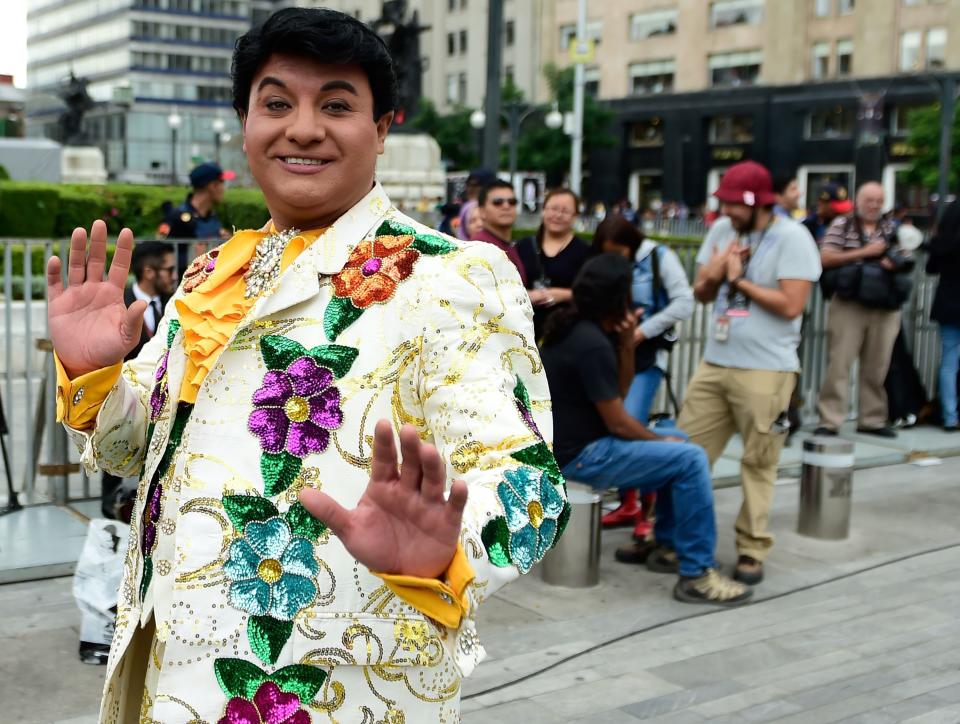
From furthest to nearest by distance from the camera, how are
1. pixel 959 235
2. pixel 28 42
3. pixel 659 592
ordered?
1. pixel 28 42
2. pixel 959 235
3. pixel 659 592

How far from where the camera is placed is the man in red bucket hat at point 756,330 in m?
5.86

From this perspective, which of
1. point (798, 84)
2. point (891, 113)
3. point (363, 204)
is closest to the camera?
point (363, 204)

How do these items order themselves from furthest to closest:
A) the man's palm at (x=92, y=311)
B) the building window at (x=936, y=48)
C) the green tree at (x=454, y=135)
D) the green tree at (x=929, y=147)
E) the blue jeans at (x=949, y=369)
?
the green tree at (x=454, y=135), the building window at (x=936, y=48), the green tree at (x=929, y=147), the blue jeans at (x=949, y=369), the man's palm at (x=92, y=311)

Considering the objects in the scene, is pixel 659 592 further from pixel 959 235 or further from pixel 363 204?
pixel 959 235

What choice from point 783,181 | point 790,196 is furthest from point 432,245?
point 790,196

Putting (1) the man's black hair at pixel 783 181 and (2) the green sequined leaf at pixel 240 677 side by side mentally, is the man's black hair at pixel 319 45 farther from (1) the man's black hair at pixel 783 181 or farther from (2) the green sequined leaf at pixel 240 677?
(1) the man's black hair at pixel 783 181

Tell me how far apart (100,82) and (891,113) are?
283 feet

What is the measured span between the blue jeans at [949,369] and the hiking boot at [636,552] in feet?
14.4

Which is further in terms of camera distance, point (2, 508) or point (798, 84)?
point (798, 84)

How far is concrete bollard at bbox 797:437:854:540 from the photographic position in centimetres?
662

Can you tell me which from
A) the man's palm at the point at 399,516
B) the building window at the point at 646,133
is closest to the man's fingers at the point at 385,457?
the man's palm at the point at 399,516

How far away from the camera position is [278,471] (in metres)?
1.79

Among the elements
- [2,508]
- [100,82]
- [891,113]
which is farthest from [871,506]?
[100,82]

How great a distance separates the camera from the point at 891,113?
46.3 metres
